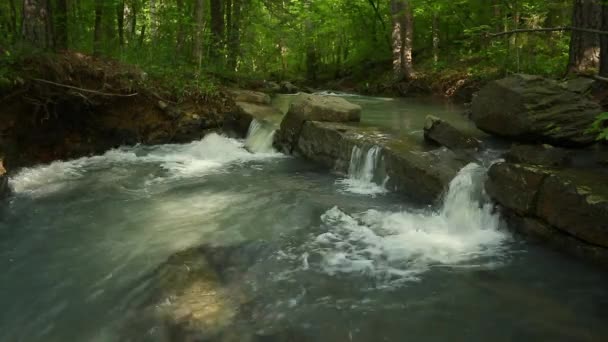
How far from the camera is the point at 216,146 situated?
37.8 ft

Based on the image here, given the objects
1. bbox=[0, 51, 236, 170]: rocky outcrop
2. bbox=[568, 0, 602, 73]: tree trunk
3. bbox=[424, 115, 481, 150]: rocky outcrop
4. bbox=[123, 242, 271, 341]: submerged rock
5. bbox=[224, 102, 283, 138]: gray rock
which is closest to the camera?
bbox=[123, 242, 271, 341]: submerged rock

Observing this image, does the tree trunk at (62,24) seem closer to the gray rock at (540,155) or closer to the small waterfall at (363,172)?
the small waterfall at (363,172)

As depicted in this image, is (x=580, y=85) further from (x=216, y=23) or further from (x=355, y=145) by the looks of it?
(x=216, y=23)

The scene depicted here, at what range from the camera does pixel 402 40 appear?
67.5 feet

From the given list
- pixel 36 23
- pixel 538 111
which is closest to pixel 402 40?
pixel 538 111

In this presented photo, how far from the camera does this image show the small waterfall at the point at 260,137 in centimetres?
1164

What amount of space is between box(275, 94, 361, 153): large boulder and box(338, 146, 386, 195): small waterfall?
6.06ft

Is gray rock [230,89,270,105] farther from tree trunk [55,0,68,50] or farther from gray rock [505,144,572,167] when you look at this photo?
gray rock [505,144,572,167]

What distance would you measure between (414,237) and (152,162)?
640 cm

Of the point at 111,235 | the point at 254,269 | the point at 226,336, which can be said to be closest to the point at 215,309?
the point at 226,336

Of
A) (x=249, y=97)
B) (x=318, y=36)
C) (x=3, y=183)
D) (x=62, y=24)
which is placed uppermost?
(x=318, y=36)

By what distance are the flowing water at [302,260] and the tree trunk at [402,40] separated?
11576mm

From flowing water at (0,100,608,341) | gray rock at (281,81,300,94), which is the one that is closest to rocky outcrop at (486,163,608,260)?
flowing water at (0,100,608,341)

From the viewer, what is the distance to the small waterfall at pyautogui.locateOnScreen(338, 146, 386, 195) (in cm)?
837
